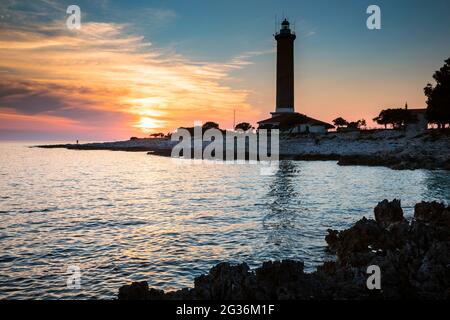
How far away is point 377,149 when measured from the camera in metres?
71.2

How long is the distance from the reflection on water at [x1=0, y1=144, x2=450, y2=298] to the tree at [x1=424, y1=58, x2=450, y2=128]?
1322 inches

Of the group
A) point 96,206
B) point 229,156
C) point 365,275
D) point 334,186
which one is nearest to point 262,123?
point 229,156

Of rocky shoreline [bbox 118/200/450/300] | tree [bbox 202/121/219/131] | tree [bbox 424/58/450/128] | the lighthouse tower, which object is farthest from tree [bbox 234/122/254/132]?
rocky shoreline [bbox 118/200/450/300]

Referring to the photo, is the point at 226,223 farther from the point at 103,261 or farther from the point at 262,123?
the point at 262,123

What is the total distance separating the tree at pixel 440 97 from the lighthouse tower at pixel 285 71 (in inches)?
1275

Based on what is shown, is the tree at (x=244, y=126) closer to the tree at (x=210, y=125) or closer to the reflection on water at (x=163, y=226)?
the tree at (x=210, y=125)

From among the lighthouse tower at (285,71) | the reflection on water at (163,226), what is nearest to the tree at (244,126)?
the lighthouse tower at (285,71)

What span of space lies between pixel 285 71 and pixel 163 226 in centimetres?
8072

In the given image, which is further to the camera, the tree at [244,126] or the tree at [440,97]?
the tree at [244,126]

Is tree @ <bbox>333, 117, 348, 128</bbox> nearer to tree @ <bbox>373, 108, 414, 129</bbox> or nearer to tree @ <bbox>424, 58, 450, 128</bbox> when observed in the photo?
tree @ <bbox>373, 108, 414, 129</bbox>

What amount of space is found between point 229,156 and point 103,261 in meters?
81.5

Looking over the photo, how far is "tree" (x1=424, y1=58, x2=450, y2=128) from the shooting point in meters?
65.5

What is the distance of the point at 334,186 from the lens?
35375 mm

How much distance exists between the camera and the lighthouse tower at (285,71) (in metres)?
94.9
